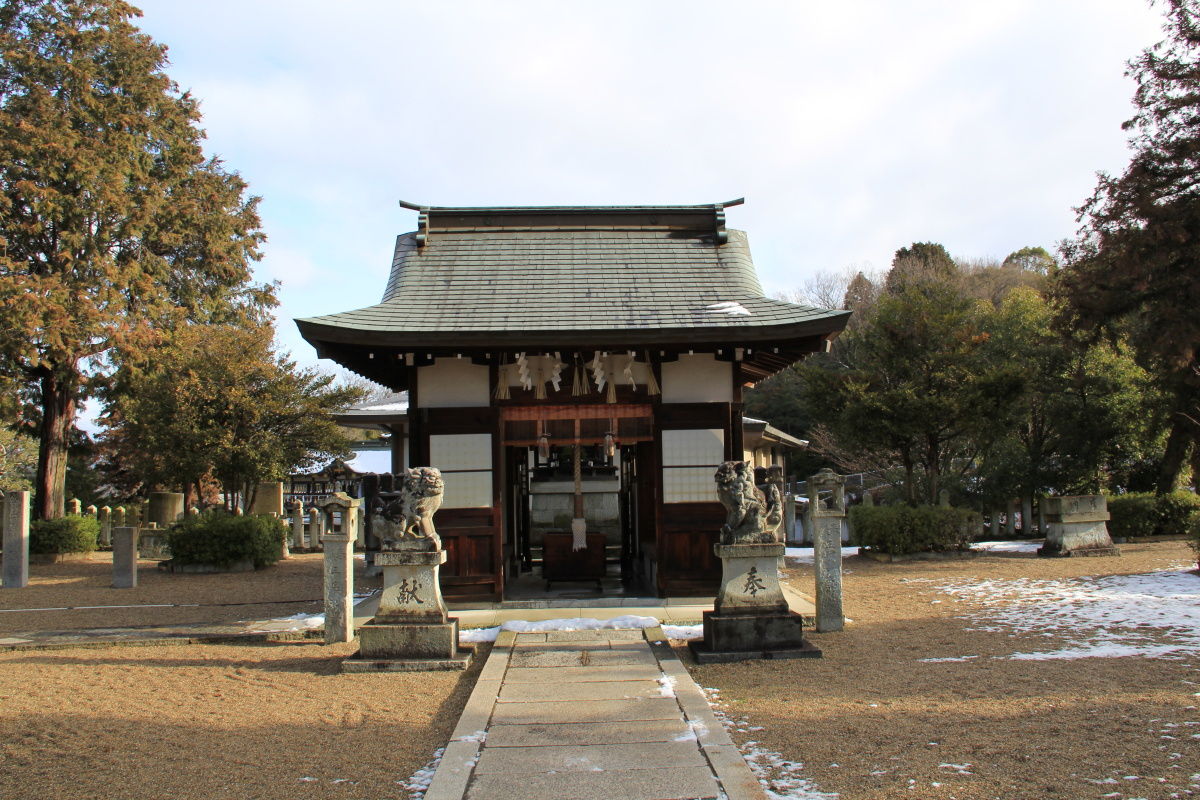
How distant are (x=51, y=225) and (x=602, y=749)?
2024cm

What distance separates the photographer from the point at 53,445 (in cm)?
2044

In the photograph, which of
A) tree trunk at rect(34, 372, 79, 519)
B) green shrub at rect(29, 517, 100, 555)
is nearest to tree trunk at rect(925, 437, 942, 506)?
green shrub at rect(29, 517, 100, 555)

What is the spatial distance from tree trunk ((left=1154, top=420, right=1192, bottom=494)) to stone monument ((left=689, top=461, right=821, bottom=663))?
13090 mm

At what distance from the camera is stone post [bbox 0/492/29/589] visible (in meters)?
14.1

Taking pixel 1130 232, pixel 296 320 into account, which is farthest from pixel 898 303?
pixel 296 320

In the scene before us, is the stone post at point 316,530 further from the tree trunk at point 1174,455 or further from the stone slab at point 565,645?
the tree trunk at point 1174,455

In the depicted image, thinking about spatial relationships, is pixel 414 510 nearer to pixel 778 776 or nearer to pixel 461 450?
pixel 461 450

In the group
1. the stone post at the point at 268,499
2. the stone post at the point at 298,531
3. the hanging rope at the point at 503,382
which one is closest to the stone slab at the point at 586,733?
the hanging rope at the point at 503,382

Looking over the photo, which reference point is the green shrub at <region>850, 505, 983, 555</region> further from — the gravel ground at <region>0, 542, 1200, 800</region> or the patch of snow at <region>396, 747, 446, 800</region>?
the patch of snow at <region>396, 747, 446, 800</region>

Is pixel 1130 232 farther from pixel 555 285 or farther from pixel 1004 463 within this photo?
pixel 555 285

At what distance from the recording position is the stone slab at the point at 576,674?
691 centimetres

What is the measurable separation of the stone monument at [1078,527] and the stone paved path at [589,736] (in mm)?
9723

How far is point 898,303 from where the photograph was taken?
16.0 m

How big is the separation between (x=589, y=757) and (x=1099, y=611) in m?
6.89
